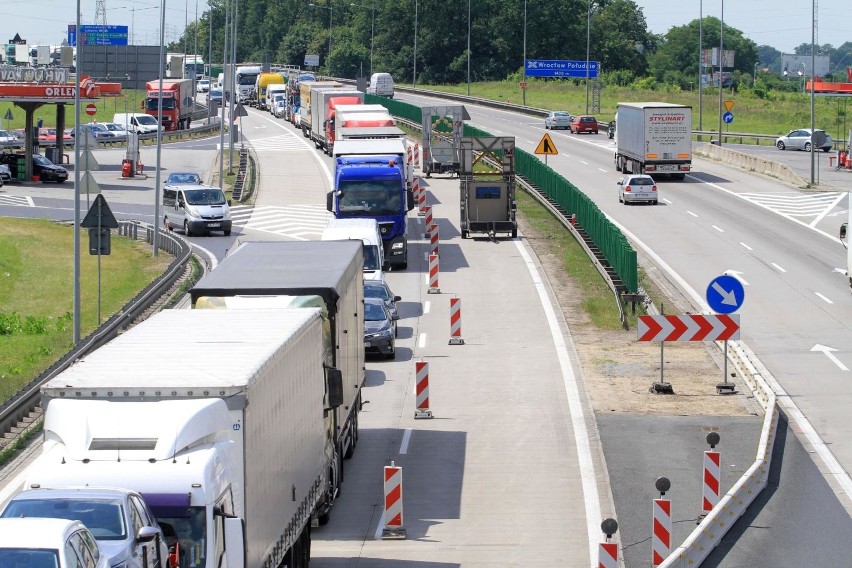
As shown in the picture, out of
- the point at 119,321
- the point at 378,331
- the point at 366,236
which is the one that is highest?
the point at 366,236

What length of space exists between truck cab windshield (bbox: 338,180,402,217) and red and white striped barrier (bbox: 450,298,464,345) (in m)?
9.97

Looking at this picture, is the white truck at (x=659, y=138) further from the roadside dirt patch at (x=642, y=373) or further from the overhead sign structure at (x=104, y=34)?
the overhead sign structure at (x=104, y=34)

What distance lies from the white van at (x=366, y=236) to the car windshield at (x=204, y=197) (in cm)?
1625

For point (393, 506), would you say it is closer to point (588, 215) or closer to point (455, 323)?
point (455, 323)

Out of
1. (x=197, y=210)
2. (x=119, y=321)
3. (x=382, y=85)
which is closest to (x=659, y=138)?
(x=197, y=210)

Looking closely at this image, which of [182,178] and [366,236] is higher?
[182,178]

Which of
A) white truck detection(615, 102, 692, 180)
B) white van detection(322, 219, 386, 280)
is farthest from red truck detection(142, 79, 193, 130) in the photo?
white van detection(322, 219, 386, 280)

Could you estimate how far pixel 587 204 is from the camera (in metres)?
44.2

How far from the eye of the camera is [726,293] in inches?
971

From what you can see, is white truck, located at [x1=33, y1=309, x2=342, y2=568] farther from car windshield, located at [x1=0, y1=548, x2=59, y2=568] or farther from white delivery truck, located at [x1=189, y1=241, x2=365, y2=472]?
white delivery truck, located at [x1=189, y1=241, x2=365, y2=472]

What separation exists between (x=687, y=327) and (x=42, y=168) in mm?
48266

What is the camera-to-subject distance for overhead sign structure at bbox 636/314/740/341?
79.4 ft

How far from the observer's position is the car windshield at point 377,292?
30938 millimetres

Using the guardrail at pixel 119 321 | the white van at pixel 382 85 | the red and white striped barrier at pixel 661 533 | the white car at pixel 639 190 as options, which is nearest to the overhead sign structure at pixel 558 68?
the white van at pixel 382 85
